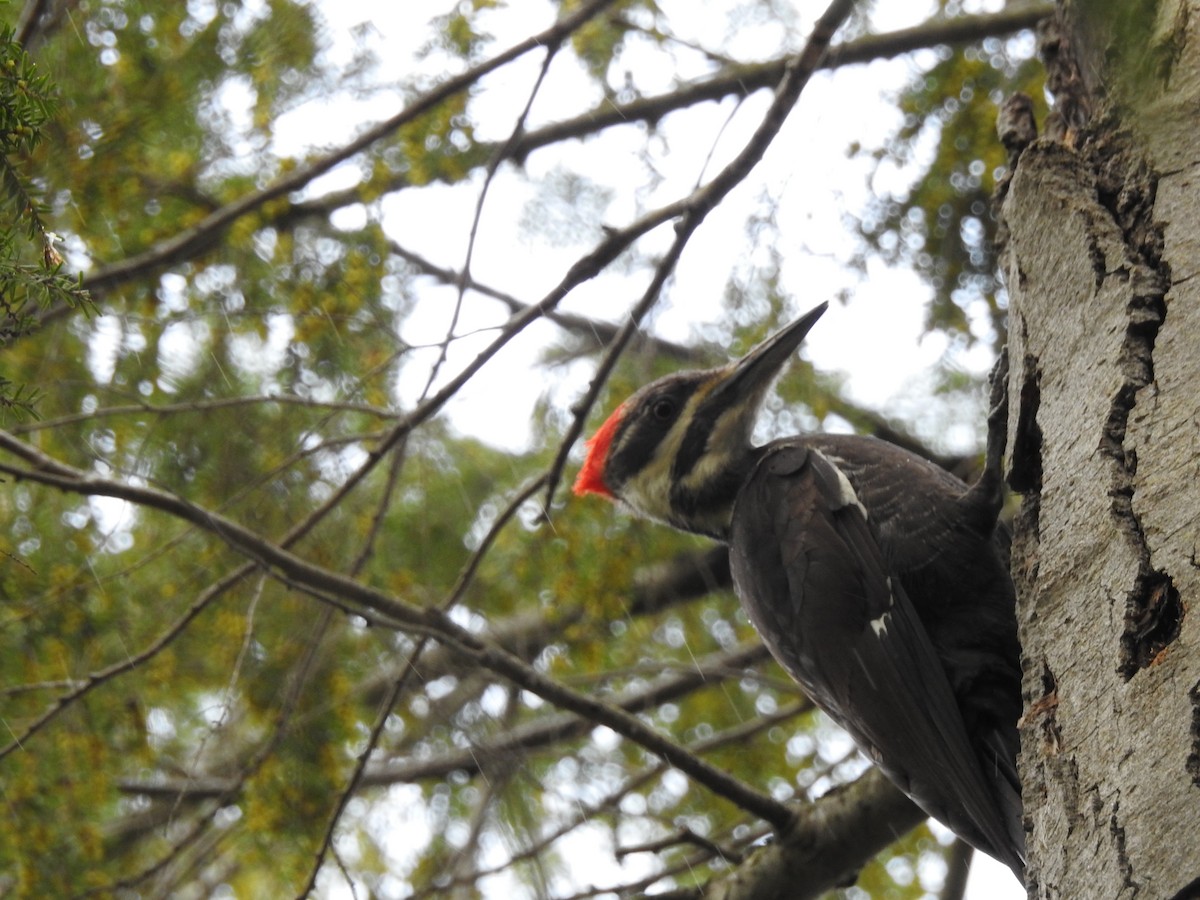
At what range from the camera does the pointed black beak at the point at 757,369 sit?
3.31 m

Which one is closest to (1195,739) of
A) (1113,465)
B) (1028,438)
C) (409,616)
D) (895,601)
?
(1113,465)

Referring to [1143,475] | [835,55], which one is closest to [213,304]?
[835,55]

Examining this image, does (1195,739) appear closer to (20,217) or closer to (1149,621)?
(1149,621)

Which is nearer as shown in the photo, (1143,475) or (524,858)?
(1143,475)

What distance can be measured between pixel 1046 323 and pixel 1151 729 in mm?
875

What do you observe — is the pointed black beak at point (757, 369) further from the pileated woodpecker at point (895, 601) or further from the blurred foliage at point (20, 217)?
the blurred foliage at point (20, 217)

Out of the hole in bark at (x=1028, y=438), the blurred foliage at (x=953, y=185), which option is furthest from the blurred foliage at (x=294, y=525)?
the hole in bark at (x=1028, y=438)

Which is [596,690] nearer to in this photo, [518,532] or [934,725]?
[518,532]

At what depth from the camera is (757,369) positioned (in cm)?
341

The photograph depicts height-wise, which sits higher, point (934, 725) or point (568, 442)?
point (568, 442)

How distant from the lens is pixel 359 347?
3861 mm

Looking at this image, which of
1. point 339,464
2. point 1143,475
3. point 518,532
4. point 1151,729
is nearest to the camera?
point 1151,729

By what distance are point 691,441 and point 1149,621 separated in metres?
1.98

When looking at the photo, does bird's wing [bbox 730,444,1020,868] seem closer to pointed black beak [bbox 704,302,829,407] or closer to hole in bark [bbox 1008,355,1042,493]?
pointed black beak [bbox 704,302,829,407]
